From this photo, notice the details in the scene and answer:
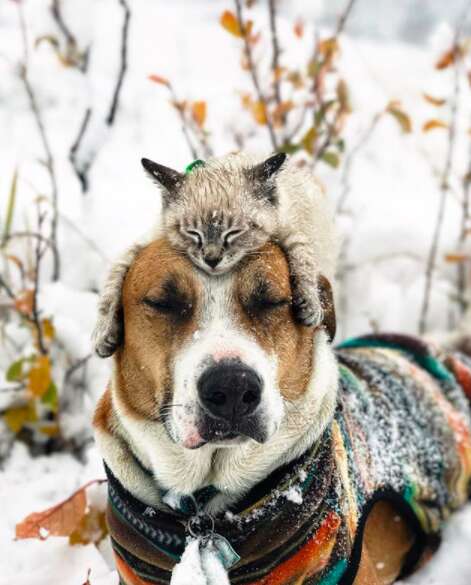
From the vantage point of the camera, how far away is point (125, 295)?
1884 millimetres

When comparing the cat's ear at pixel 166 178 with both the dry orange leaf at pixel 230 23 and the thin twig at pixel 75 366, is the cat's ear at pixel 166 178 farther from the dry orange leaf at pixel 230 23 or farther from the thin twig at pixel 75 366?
the dry orange leaf at pixel 230 23

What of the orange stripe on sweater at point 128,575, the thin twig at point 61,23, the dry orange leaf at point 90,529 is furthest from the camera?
the thin twig at point 61,23

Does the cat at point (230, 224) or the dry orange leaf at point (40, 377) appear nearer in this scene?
the cat at point (230, 224)

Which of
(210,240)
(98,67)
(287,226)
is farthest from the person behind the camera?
(98,67)

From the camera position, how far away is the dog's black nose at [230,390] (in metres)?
1.57

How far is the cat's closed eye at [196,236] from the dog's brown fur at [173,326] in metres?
0.08

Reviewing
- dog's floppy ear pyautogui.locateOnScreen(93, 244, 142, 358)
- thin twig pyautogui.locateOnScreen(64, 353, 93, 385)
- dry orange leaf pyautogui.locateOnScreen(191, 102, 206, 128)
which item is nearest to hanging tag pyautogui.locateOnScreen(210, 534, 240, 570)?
dog's floppy ear pyautogui.locateOnScreen(93, 244, 142, 358)

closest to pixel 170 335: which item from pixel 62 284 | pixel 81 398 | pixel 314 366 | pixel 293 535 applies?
pixel 314 366

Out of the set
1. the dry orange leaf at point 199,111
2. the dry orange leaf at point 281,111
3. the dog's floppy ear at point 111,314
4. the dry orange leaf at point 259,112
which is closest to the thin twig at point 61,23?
the dry orange leaf at point 199,111

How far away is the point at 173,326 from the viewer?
5.85 feet

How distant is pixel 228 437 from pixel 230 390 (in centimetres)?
16

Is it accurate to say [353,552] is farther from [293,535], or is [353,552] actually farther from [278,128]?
[278,128]

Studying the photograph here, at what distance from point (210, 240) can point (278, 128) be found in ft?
7.68

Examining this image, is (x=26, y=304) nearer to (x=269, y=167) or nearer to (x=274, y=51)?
(x=269, y=167)
